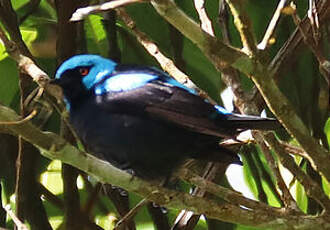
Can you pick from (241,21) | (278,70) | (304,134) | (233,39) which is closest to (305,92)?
(233,39)

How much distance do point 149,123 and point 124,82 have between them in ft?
0.52

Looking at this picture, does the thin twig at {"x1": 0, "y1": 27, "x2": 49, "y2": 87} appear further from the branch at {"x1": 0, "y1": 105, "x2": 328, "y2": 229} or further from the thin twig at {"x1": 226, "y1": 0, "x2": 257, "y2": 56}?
the thin twig at {"x1": 226, "y1": 0, "x2": 257, "y2": 56}

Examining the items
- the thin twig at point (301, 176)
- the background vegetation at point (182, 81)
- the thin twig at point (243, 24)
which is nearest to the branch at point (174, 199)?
the background vegetation at point (182, 81)

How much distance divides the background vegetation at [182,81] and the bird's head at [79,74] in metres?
0.08

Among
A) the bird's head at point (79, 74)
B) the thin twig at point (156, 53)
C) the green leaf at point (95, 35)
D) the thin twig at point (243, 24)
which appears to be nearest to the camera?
the thin twig at point (243, 24)

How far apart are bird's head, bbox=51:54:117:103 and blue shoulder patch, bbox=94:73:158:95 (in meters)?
0.06

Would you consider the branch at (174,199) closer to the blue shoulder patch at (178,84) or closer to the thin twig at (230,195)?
the thin twig at (230,195)

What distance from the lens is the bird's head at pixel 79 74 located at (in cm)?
291

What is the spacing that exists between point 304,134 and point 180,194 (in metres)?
0.37

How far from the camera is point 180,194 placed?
91.4 inches

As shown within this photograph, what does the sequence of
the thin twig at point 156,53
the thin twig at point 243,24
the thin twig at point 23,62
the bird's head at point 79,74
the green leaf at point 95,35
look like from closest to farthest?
the thin twig at point 243,24 < the thin twig at point 23,62 < the thin twig at point 156,53 < the bird's head at point 79,74 < the green leaf at point 95,35

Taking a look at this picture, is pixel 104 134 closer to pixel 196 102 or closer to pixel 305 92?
pixel 196 102

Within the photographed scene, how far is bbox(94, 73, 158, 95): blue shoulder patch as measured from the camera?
9.00 ft

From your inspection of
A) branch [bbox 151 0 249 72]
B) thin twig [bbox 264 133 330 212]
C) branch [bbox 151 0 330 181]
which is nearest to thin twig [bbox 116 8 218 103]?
thin twig [bbox 264 133 330 212]
